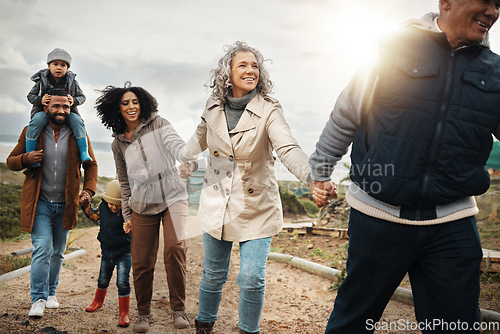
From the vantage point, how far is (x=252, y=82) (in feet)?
10.0

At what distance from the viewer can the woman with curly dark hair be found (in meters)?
3.70

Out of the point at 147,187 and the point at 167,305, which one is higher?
the point at 147,187

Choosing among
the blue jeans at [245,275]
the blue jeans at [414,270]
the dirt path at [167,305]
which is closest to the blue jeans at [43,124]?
the dirt path at [167,305]

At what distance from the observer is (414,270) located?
216cm

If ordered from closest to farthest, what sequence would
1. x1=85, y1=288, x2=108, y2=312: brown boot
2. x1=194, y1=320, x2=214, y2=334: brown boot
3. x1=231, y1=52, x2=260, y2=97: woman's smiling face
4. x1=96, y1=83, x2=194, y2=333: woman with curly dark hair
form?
x1=231, y1=52, x2=260, y2=97: woman's smiling face → x1=194, y1=320, x2=214, y2=334: brown boot → x1=96, y1=83, x2=194, y2=333: woman with curly dark hair → x1=85, y1=288, x2=108, y2=312: brown boot

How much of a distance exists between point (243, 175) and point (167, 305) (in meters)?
2.30

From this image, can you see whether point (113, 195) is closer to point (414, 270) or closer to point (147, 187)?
point (147, 187)

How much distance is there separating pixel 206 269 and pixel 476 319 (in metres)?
1.78

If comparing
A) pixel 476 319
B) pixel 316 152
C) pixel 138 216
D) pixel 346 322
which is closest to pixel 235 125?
pixel 316 152

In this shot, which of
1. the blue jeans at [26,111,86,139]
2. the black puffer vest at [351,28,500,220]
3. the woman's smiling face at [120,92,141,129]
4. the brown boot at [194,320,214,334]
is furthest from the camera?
the blue jeans at [26,111,86,139]

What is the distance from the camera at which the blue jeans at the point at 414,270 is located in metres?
1.99

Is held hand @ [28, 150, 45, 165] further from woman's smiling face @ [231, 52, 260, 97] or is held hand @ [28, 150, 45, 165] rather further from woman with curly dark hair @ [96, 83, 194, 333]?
woman's smiling face @ [231, 52, 260, 97]

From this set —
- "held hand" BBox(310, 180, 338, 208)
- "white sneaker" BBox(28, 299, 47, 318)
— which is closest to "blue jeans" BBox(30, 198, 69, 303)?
"white sneaker" BBox(28, 299, 47, 318)

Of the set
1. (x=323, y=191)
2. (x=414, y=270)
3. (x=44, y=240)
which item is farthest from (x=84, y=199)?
(x=414, y=270)
